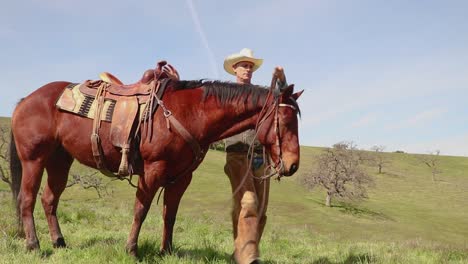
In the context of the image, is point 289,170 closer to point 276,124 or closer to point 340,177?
point 276,124

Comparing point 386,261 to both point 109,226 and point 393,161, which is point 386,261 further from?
point 393,161

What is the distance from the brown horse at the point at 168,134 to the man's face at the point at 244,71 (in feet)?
2.34

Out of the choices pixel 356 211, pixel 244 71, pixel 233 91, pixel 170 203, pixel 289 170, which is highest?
pixel 244 71

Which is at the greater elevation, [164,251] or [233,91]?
[233,91]

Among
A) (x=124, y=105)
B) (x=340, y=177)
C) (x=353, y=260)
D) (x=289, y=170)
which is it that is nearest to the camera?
(x=289, y=170)

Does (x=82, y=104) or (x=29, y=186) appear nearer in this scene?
(x=82, y=104)

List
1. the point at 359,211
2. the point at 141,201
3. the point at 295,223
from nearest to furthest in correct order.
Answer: the point at 141,201 < the point at 295,223 < the point at 359,211

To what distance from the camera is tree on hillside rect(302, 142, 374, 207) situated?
54.3 metres

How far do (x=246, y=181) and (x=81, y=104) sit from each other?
2376 mm

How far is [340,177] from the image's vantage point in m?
55.8

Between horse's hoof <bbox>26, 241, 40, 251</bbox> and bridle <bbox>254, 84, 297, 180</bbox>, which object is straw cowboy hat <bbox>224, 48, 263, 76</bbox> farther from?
horse's hoof <bbox>26, 241, 40, 251</bbox>

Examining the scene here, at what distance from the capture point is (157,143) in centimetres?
466

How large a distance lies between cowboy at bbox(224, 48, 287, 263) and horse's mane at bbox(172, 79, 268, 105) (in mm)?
277

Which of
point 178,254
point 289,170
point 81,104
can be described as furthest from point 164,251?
point 81,104
